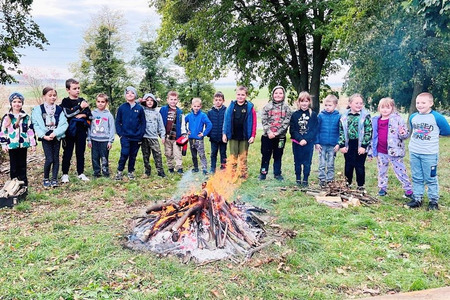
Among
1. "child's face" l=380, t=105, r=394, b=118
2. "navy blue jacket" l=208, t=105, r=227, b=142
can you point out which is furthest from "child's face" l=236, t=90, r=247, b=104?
"child's face" l=380, t=105, r=394, b=118

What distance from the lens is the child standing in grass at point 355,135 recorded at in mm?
6938

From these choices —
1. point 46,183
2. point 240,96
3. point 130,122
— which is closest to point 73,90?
point 130,122

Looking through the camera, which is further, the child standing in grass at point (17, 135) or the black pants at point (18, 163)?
the black pants at point (18, 163)

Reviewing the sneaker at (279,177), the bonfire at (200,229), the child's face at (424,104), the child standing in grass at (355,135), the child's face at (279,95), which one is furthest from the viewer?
the sneaker at (279,177)

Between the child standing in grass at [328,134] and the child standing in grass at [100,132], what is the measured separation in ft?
15.3

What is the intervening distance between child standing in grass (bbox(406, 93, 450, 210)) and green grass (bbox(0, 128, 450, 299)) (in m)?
0.47

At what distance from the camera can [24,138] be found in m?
6.62

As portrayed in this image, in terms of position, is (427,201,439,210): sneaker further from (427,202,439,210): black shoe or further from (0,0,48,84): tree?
(0,0,48,84): tree

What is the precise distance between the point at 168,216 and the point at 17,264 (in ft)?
6.08

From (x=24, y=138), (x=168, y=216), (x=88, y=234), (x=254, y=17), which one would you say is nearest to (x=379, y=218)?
(x=168, y=216)

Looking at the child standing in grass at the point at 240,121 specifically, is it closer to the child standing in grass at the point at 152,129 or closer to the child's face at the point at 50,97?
the child standing in grass at the point at 152,129

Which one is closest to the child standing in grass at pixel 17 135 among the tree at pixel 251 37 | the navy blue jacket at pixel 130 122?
the navy blue jacket at pixel 130 122

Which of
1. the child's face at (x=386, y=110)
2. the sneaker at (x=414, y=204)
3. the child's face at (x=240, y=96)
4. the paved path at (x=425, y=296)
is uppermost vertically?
the child's face at (x=240, y=96)

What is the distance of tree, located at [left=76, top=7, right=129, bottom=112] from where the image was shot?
3234cm
